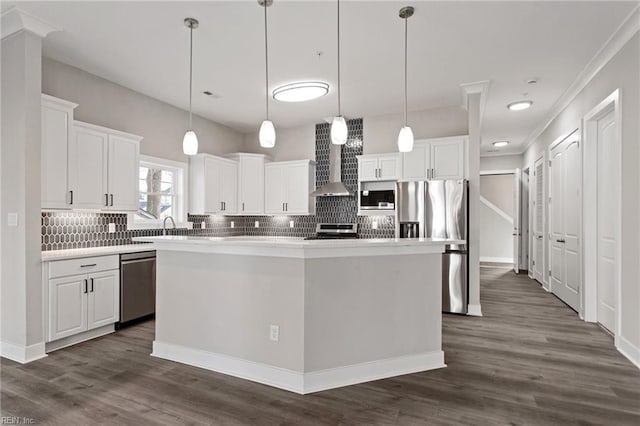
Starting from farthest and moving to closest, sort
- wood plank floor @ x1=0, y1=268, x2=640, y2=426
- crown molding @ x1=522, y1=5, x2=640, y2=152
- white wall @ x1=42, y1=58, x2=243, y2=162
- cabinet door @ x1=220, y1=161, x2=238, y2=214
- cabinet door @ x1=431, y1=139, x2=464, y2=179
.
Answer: cabinet door @ x1=220, y1=161, x2=238, y2=214
cabinet door @ x1=431, y1=139, x2=464, y2=179
white wall @ x1=42, y1=58, x2=243, y2=162
crown molding @ x1=522, y1=5, x2=640, y2=152
wood plank floor @ x1=0, y1=268, x2=640, y2=426

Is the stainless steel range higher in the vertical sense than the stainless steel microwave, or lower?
lower

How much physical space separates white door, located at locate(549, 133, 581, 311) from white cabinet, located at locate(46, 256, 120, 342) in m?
5.69

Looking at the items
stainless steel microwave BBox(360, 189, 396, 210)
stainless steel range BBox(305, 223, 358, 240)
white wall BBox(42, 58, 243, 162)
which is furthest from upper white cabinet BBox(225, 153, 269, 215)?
stainless steel microwave BBox(360, 189, 396, 210)

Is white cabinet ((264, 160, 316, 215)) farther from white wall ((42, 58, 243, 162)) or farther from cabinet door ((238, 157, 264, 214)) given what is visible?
white wall ((42, 58, 243, 162))

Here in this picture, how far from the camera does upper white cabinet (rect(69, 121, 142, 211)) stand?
12.6 feet

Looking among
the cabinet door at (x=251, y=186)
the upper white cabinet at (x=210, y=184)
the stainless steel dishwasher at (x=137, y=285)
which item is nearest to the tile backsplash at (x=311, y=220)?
the upper white cabinet at (x=210, y=184)

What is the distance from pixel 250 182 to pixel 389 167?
2511 mm

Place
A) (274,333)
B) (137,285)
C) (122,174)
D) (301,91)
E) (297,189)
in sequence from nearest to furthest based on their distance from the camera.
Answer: (274,333), (137,285), (122,174), (301,91), (297,189)

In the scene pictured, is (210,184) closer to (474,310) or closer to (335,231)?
(335,231)

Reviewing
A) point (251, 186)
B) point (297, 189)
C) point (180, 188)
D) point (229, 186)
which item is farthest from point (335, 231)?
point (180, 188)

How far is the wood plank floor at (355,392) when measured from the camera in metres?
2.27

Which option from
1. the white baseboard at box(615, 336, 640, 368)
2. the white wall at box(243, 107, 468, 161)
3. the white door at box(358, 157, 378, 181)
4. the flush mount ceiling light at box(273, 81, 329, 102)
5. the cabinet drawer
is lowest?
the white baseboard at box(615, 336, 640, 368)

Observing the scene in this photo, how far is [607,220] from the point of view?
12.9ft

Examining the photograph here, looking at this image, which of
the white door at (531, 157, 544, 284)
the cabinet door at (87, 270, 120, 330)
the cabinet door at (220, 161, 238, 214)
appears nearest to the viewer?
the cabinet door at (87, 270, 120, 330)
